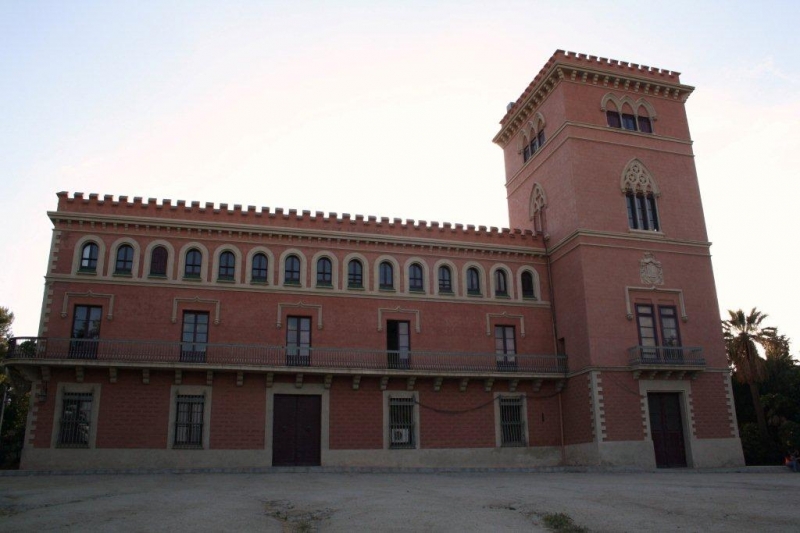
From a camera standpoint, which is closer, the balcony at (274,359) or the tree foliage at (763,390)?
the balcony at (274,359)

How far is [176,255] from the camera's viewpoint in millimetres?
27688

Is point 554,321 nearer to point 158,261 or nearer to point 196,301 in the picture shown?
point 196,301

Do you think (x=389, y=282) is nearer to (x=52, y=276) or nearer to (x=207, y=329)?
(x=207, y=329)

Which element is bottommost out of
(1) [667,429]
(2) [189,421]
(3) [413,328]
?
(1) [667,429]

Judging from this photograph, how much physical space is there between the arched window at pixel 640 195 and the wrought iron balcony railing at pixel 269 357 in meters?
7.55

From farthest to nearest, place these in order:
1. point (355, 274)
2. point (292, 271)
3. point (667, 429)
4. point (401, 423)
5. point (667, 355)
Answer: point (355, 274)
point (292, 271)
point (667, 355)
point (667, 429)
point (401, 423)

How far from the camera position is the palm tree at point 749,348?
40812 millimetres

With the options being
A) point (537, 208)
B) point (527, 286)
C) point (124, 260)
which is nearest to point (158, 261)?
point (124, 260)

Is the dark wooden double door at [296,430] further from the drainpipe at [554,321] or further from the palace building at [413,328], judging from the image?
the drainpipe at [554,321]

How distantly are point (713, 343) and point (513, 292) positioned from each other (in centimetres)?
931

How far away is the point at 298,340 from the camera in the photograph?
2812 centimetres

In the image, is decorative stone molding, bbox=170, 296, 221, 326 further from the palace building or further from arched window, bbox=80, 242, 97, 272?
arched window, bbox=80, 242, 97, 272

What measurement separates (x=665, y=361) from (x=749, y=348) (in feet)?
56.0

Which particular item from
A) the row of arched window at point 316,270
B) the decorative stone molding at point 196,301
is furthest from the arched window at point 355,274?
the decorative stone molding at point 196,301
